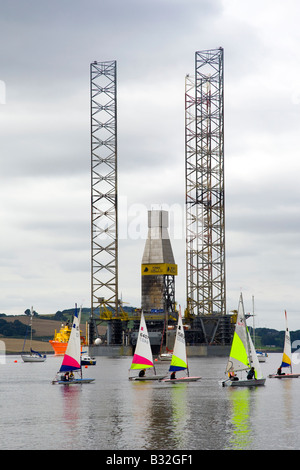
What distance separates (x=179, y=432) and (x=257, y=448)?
8738 mm

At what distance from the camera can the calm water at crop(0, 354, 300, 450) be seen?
56188mm

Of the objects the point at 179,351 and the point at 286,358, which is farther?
the point at 286,358

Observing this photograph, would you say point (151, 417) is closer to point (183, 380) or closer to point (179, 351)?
point (179, 351)

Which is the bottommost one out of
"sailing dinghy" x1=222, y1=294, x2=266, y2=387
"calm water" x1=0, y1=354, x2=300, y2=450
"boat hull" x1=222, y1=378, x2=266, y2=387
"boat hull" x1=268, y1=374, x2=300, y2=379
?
"calm water" x1=0, y1=354, x2=300, y2=450

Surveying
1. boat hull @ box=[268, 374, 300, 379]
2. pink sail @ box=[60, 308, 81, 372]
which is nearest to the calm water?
pink sail @ box=[60, 308, 81, 372]

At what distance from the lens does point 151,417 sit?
2751 inches

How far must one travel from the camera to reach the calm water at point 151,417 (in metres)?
56.2

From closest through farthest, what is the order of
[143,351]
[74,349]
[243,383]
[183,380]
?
[243,383], [74,349], [143,351], [183,380]

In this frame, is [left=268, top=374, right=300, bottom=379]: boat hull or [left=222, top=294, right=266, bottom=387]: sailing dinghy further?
[left=268, top=374, right=300, bottom=379]: boat hull

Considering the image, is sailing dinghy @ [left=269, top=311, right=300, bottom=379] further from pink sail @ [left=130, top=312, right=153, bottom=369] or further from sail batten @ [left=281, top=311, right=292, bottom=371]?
pink sail @ [left=130, top=312, right=153, bottom=369]

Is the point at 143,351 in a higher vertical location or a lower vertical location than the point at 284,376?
higher

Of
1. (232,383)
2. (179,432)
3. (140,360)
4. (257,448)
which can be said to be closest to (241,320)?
(232,383)

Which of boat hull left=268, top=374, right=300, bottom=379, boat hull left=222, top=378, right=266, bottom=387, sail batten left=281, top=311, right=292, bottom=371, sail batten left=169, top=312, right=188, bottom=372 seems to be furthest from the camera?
boat hull left=268, top=374, right=300, bottom=379

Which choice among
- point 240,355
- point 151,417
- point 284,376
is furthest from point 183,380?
point 151,417
